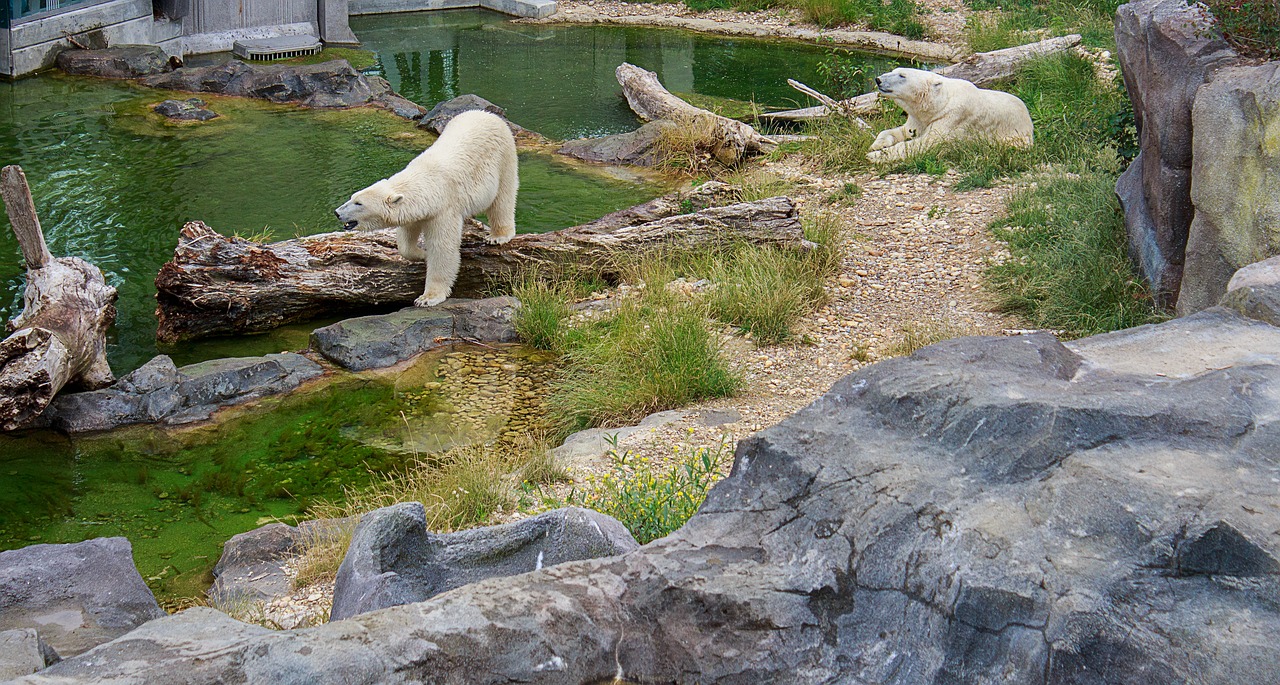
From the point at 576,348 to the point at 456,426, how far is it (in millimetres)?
1069

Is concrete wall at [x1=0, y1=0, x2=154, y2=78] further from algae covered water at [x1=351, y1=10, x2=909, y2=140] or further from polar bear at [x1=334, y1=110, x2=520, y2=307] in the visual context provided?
polar bear at [x1=334, y1=110, x2=520, y2=307]

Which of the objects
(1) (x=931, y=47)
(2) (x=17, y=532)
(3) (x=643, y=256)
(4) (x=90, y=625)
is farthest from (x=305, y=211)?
(1) (x=931, y=47)

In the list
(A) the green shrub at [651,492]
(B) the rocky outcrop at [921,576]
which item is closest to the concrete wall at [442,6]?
(A) the green shrub at [651,492]

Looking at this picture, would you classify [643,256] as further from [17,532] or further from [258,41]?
[258,41]

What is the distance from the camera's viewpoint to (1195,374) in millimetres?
2830

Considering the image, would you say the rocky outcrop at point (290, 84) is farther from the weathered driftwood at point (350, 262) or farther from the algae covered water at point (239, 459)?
the algae covered water at point (239, 459)

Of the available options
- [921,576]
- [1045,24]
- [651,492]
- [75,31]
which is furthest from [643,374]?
[75,31]

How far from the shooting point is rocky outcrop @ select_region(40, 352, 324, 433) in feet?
20.7

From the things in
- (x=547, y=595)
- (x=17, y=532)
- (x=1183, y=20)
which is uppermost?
(x=1183, y=20)

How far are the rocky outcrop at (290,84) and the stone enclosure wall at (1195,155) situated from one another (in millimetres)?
9960

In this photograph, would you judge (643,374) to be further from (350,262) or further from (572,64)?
(572,64)

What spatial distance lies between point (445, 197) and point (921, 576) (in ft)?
18.5

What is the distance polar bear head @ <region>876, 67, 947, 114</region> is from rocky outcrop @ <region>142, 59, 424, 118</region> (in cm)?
654

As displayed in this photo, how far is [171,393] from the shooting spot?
6.46 metres
